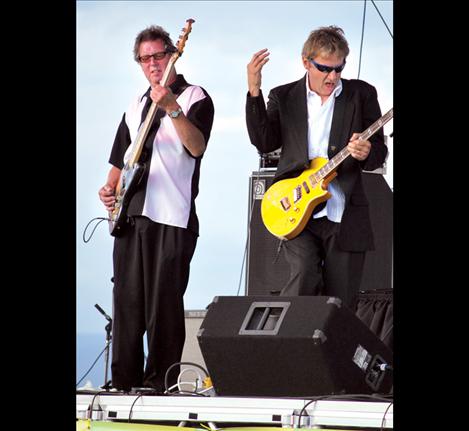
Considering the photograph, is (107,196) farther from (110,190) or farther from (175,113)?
(175,113)

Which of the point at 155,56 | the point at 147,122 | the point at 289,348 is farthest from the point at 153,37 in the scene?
the point at 289,348

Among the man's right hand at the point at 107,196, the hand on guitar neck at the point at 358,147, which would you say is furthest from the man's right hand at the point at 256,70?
the man's right hand at the point at 107,196

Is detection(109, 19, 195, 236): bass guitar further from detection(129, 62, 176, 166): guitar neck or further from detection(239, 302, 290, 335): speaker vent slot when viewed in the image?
A: detection(239, 302, 290, 335): speaker vent slot

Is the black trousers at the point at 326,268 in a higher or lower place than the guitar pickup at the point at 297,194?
lower

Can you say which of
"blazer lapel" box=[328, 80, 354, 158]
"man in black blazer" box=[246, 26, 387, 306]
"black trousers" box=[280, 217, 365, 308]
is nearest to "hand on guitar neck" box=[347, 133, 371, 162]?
"man in black blazer" box=[246, 26, 387, 306]

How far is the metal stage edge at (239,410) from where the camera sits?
2203mm

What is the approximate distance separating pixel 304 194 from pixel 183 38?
657 millimetres

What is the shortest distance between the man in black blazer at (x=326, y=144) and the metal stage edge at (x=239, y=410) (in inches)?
31.0

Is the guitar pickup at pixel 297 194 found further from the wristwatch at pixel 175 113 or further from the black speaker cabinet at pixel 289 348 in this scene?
the black speaker cabinet at pixel 289 348

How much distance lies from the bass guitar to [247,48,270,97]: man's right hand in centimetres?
28
